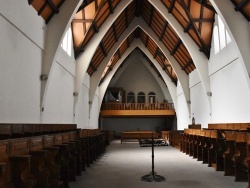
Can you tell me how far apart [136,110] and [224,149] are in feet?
51.2

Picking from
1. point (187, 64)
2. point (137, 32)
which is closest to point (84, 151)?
point (187, 64)

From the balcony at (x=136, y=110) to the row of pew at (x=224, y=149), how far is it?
36.7ft

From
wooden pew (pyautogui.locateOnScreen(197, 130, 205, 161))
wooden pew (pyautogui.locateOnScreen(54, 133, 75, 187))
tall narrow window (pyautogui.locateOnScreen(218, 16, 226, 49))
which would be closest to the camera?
wooden pew (pyautogui.locateOnScreen(54, 133, 75, 187))

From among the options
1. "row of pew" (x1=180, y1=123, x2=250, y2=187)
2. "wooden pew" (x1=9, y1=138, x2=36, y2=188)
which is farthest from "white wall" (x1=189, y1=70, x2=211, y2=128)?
"wooden pew" (x1=9, y1=138, x2=36, y2=188)

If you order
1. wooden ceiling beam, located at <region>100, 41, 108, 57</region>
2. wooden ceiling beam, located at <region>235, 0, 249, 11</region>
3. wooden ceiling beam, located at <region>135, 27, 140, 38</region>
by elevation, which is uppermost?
wooden ceiling beam, located at <region>135, 27, 140, 38</region>

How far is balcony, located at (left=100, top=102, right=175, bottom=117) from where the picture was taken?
22031mm

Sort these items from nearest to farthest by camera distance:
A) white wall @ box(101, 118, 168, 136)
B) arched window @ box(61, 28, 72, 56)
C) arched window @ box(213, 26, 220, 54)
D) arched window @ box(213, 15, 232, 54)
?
arched window @ box(213, 15, 232, 54), arched window @ box(61, 28, 72, 56), arched window @ box(213, 26, 220, 54), white wall @ box(101, 118, 168, 136)

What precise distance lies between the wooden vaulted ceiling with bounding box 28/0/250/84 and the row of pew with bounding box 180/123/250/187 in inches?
203

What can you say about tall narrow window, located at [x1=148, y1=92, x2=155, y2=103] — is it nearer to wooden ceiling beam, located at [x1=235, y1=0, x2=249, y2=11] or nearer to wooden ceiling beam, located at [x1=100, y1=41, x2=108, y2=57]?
wooden ceiling beam, located at [x1=100, y1=41, x2=108, y2=57]

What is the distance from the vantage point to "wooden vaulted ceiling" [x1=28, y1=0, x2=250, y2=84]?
10.1m

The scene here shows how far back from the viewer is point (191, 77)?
18516 millimetres

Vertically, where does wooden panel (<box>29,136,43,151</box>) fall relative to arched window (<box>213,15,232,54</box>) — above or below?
below

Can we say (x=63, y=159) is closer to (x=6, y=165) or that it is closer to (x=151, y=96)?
(x=6, y=165)

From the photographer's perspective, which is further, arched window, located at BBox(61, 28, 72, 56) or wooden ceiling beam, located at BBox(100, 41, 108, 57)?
wooden ceiling beam, located at BBox(100, 41, 108, 57)
